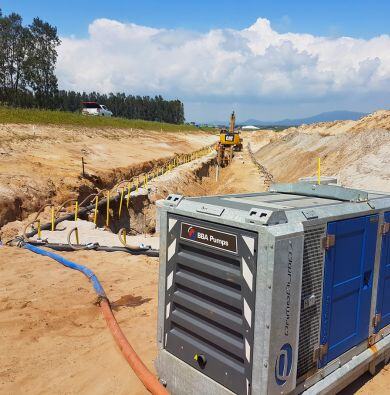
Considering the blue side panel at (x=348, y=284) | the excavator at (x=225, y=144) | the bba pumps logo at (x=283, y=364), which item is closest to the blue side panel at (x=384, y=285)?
the blue side panel at (x=348, y=284)

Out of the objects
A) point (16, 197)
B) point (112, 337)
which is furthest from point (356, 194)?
point (16, 197)

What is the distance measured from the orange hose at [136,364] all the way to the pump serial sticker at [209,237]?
1635 millimetres

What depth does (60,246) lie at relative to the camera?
32.0ft

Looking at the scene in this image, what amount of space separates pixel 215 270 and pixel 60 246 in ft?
23.1

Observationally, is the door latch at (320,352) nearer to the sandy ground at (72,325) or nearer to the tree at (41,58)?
the sandy ground at (72,325)

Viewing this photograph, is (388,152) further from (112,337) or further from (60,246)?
(112,337)

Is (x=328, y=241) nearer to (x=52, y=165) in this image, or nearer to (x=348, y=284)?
(x=348, y=284)

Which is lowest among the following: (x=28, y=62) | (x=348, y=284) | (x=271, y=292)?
(x=348, y=284)

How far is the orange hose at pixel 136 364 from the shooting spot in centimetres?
418

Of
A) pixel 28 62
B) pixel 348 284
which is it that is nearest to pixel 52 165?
pixel 348 284

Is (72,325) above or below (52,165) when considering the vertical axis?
below

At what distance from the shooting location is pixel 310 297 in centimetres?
357

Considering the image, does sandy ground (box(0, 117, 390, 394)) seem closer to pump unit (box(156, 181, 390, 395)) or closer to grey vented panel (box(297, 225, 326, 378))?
pump unit (box(156, 181, 390, 395))

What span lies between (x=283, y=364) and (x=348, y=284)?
116 centimetres
